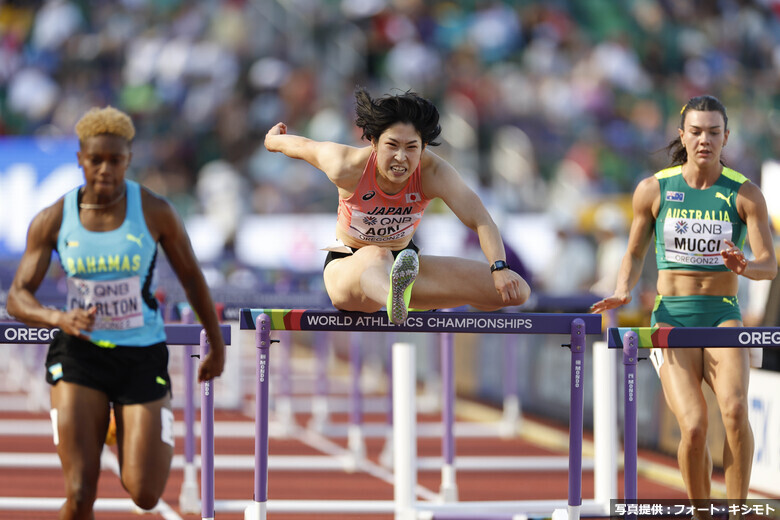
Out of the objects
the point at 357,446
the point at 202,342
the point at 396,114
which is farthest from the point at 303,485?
the point at 396,114

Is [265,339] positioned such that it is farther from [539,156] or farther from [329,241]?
[539,156]

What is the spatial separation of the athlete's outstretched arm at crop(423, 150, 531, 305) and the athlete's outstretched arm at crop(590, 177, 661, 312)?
59 centimetres

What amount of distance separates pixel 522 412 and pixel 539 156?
822cm

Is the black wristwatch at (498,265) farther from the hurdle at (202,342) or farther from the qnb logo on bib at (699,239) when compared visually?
the hurdle at (202,342)

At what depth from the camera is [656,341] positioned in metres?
5.92

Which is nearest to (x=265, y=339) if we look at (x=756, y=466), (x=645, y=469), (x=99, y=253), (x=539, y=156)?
(x=99, y=253)

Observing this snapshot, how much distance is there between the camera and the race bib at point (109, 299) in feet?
16.6

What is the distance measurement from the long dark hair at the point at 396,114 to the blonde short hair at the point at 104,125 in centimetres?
141

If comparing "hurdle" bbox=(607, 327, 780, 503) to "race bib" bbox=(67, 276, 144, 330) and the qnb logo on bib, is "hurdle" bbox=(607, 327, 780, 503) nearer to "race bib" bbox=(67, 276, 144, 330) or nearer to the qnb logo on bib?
the qnb logo on bib

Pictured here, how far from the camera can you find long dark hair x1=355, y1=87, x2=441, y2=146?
6.12 m

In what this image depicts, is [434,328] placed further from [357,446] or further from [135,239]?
[357,446]

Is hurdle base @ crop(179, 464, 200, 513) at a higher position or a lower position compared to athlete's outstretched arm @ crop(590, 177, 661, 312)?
lower

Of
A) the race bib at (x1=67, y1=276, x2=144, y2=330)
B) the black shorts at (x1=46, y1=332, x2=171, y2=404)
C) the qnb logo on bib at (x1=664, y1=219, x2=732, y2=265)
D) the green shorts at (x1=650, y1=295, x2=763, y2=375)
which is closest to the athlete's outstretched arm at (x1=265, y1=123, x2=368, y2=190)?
the race bib at (x1=67, y1=276, x2=144, y2=330)

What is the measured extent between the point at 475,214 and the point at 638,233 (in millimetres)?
925
